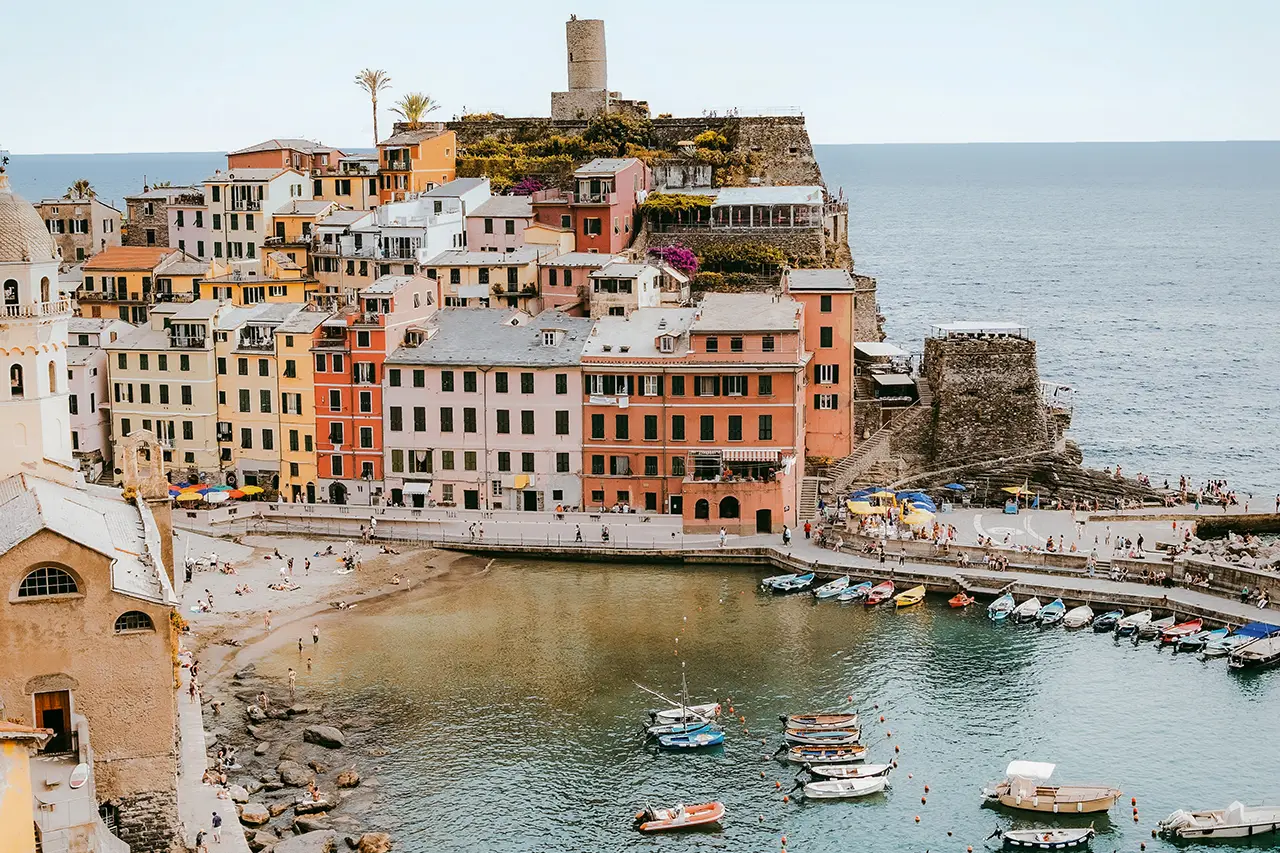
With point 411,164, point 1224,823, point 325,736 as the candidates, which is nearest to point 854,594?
point 1224,823

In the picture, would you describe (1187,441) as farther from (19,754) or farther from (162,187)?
(19,754)

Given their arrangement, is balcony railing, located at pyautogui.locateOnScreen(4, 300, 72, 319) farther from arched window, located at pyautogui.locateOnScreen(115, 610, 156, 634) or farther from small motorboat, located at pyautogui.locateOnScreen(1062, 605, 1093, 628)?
small motorboat, located at pyautogui.locateOnScreen(1062, 605, 1093, 628)

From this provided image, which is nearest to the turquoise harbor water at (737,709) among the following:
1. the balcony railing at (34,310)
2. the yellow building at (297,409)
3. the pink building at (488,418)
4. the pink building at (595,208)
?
the pink building at (488,418)

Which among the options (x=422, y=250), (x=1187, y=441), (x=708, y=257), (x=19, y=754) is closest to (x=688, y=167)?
(x=708, y=257)

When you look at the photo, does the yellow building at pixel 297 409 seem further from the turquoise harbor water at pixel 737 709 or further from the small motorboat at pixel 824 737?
the small motorboat at pixel 824 737

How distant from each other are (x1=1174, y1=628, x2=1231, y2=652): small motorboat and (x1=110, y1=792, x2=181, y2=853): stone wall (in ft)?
127

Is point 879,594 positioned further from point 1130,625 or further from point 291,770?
point 291,770

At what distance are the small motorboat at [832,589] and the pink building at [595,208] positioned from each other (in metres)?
31.7

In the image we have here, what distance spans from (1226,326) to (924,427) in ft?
283

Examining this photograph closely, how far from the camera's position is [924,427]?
88.5 meters

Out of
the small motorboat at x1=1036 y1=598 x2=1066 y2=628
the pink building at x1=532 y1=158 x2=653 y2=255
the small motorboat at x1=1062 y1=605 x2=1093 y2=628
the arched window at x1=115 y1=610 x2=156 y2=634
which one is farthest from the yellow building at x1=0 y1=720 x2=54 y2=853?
the pink building at x1=532 y1=158 x2=653 y2=255

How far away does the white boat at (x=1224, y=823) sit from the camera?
48.8m

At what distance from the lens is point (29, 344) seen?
52.5 m

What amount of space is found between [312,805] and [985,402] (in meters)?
49.6
